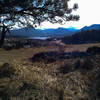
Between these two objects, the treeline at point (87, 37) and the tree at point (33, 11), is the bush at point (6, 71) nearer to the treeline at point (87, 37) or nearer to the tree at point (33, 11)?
the tree at point (33, 11)

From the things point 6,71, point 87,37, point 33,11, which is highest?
point 33,11

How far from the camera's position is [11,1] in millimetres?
5523

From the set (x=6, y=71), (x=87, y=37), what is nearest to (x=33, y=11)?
(x=6, y=71)

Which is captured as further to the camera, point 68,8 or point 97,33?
point 97,33

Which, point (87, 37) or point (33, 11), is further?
point (87, 37)

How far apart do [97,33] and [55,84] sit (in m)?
40.2

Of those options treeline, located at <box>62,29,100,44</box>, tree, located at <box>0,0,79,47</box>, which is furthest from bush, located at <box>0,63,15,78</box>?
treeline, located at <box>62,29,100,44</box>

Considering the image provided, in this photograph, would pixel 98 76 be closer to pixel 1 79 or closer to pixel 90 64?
pixel 90 64

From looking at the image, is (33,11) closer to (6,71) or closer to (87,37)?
(6,71)

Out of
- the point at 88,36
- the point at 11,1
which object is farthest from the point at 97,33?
the point at 11,1

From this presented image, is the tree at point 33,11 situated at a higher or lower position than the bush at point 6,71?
higher

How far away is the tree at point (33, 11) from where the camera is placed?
5809mm

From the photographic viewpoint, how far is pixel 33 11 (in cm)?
632

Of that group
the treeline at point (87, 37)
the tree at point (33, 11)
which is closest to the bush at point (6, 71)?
the tree at point (33, 11)
